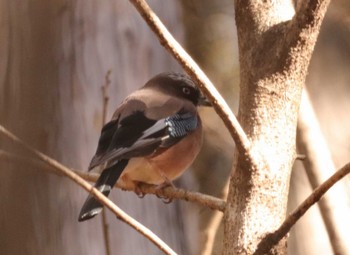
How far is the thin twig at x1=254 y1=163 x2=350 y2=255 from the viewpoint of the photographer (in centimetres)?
190

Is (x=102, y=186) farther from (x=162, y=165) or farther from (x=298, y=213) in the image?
(x=298, y=213)

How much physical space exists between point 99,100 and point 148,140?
1013mm

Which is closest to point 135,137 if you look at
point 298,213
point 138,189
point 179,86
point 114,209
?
point 138,189

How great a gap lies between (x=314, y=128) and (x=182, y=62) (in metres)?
2.09

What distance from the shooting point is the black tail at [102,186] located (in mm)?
2723

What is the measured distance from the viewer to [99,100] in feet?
13.9

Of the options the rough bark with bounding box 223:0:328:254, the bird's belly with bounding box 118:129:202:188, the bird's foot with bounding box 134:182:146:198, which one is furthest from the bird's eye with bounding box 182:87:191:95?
the rough bark with bounding box 223:0:328:254

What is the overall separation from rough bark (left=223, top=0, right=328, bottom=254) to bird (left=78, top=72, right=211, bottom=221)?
805mm

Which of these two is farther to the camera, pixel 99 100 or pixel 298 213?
pixel 99 100

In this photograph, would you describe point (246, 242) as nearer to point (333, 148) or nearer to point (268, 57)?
point (268, 57)

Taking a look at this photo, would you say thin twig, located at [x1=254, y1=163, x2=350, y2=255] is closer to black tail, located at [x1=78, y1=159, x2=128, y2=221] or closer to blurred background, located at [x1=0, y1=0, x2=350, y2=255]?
blurred background, located at [x1=0, y1=0, x2=350, y2=255]

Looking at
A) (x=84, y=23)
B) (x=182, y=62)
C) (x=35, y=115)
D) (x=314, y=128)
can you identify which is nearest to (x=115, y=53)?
(x=84, y=23)

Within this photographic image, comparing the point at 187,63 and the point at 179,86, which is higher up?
the point at 187,63

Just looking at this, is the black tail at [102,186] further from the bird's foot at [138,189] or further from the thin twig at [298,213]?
the thin twig at [298,213]
